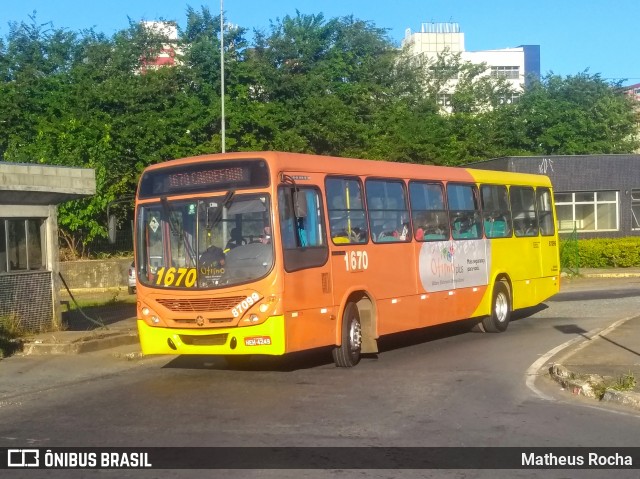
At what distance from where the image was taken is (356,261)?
14.0 m

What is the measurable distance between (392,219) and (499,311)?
14.8 ft

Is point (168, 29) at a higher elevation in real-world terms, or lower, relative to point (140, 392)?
higher

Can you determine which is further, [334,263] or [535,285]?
[535,285]

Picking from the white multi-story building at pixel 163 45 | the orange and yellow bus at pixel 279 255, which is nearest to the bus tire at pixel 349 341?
the orange and yellow bus at pixel 279 255

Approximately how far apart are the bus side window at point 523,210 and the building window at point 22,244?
31.5ft

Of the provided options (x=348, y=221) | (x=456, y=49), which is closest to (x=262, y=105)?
(x=348, y=221)

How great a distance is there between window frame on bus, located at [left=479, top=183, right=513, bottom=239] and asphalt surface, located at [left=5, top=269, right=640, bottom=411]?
263cm

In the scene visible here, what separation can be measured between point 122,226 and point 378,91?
69.7 ft

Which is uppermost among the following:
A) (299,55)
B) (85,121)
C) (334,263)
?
(299,55)

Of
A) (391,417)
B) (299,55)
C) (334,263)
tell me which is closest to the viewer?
(391,417)

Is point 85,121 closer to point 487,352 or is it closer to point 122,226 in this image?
point 122,226

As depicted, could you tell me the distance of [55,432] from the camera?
9.26 m

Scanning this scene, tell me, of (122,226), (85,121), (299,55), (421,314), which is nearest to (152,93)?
(85,121)

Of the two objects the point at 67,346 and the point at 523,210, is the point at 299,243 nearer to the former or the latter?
the point at 67,346
